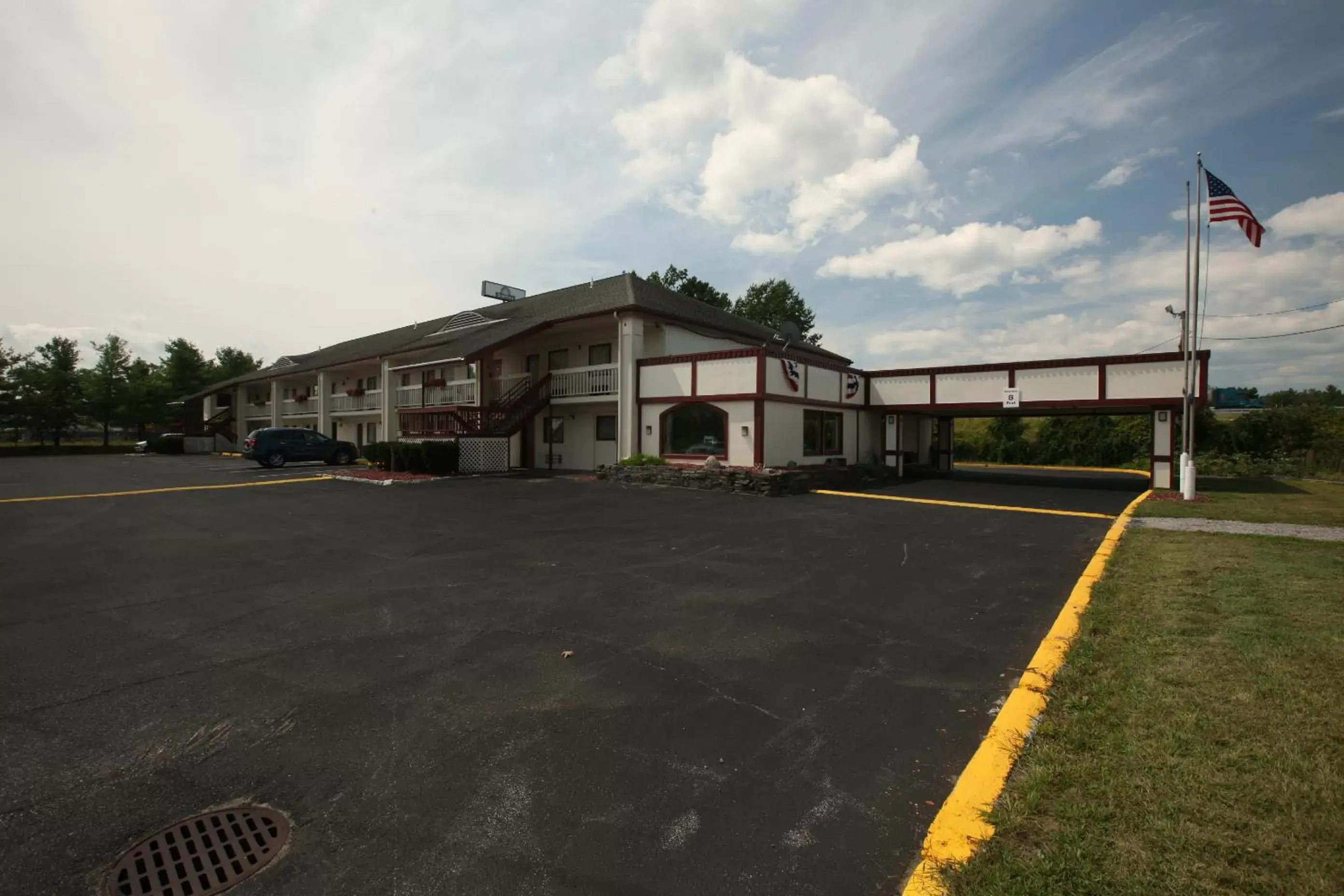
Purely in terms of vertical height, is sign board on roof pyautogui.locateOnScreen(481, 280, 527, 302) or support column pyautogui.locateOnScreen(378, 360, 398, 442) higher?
sign board on roof pyautogui.locateOnScreen(481, 280, 527, 302)

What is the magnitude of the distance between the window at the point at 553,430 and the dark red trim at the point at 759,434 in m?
9.71

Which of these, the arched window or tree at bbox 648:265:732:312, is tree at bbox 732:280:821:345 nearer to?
tree at bbox 648:265:732:312

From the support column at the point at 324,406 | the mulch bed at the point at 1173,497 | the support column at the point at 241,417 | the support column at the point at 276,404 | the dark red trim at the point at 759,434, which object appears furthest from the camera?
the support column at the point at 241,417

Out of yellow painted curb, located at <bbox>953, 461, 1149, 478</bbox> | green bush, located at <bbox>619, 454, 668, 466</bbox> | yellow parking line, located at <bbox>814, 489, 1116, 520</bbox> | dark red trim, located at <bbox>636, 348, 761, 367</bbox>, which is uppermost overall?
dark red trim, located at <bbox>636, 348, 761, 367</bbox>

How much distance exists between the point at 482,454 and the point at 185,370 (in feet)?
184

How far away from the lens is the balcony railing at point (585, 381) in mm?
22594

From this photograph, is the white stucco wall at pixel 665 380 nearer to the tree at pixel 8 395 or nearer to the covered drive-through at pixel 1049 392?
the covered drive-through at pixel 1049 392

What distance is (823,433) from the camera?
853 inches

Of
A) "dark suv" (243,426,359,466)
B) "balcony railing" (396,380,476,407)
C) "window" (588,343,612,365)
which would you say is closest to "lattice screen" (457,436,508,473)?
"balcony railing" (396,380,476,407)

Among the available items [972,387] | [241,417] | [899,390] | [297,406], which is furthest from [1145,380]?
[241,417]

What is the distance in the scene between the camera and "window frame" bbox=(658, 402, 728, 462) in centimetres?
1956

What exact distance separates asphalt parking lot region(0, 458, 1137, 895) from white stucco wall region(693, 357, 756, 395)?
10.2 metres

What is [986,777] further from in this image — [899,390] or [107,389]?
[107,389]

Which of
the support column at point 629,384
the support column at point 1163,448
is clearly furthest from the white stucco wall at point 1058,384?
the support column at point 629,384
